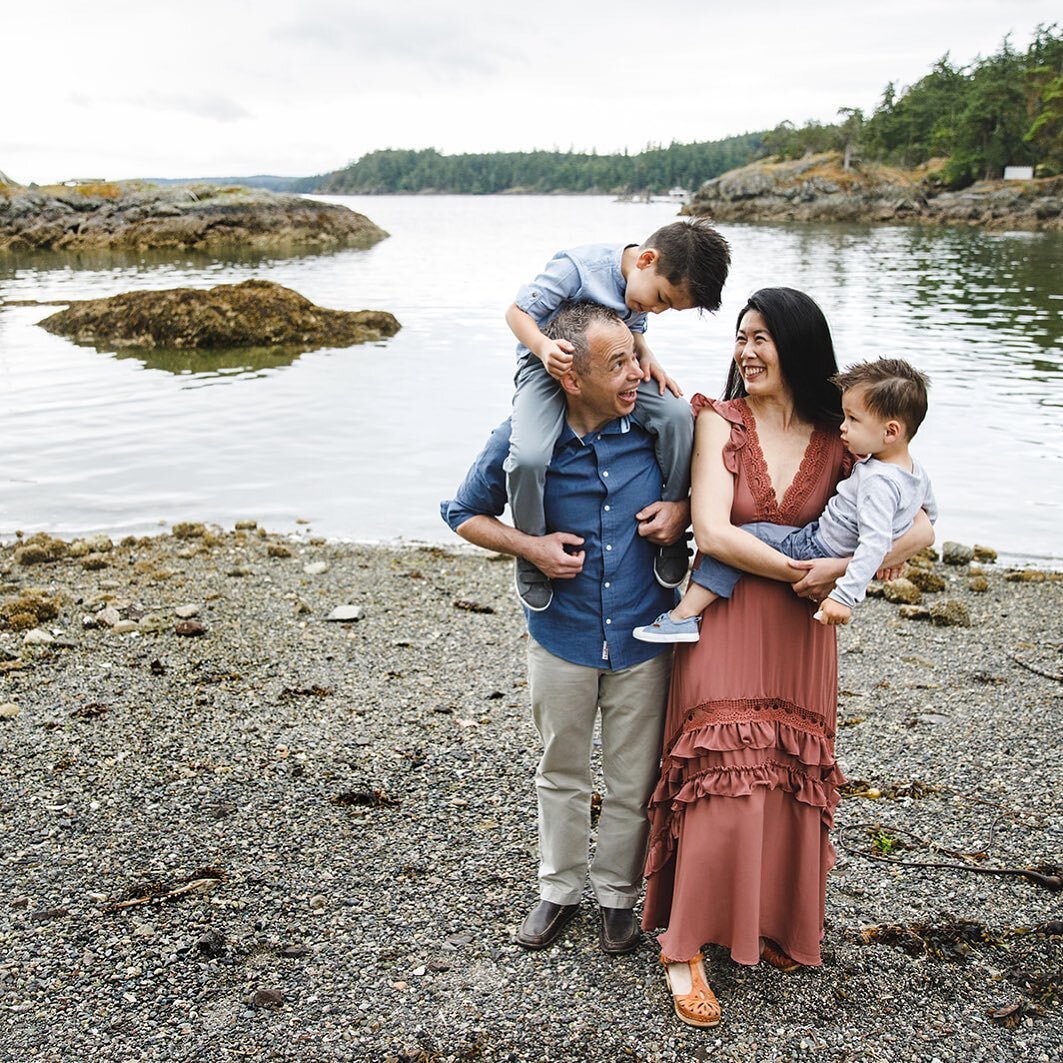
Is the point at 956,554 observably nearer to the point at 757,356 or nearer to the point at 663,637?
the point at 757,356

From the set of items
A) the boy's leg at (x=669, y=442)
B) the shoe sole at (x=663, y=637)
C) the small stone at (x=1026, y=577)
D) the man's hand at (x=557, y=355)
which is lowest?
the small stone at (x=1026, y=577)

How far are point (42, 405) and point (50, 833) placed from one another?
14.8m

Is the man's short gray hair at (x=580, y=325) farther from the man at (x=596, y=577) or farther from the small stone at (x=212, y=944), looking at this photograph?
the small stone at (x=212, y=944)

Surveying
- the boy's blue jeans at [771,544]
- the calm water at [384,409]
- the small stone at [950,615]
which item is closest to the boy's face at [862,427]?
the boy's blue jeans at [771,544]

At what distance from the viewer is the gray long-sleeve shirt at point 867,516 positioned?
10.6ft

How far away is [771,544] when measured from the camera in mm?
3455

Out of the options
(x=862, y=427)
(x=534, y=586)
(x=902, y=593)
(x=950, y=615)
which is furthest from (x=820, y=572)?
(x=902, y=593)

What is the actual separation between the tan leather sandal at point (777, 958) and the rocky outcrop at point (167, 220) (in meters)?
57.8

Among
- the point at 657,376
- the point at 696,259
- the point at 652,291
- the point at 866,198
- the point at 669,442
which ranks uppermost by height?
the point at 866,198

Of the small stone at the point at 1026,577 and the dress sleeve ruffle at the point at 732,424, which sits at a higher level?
the dress sleeve ruffle at the point at 732,424

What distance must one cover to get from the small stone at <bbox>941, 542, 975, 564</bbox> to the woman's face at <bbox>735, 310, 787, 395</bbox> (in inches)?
282

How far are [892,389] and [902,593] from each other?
570 cm

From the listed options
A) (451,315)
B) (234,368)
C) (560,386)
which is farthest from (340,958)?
(451,315)

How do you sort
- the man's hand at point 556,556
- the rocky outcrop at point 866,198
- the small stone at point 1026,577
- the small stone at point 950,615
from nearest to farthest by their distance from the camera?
the man's hand at point 556,556 < the small stone at point 950,615 < the small stone at point 1026,577 < the rocky outcrop at point 866,198
